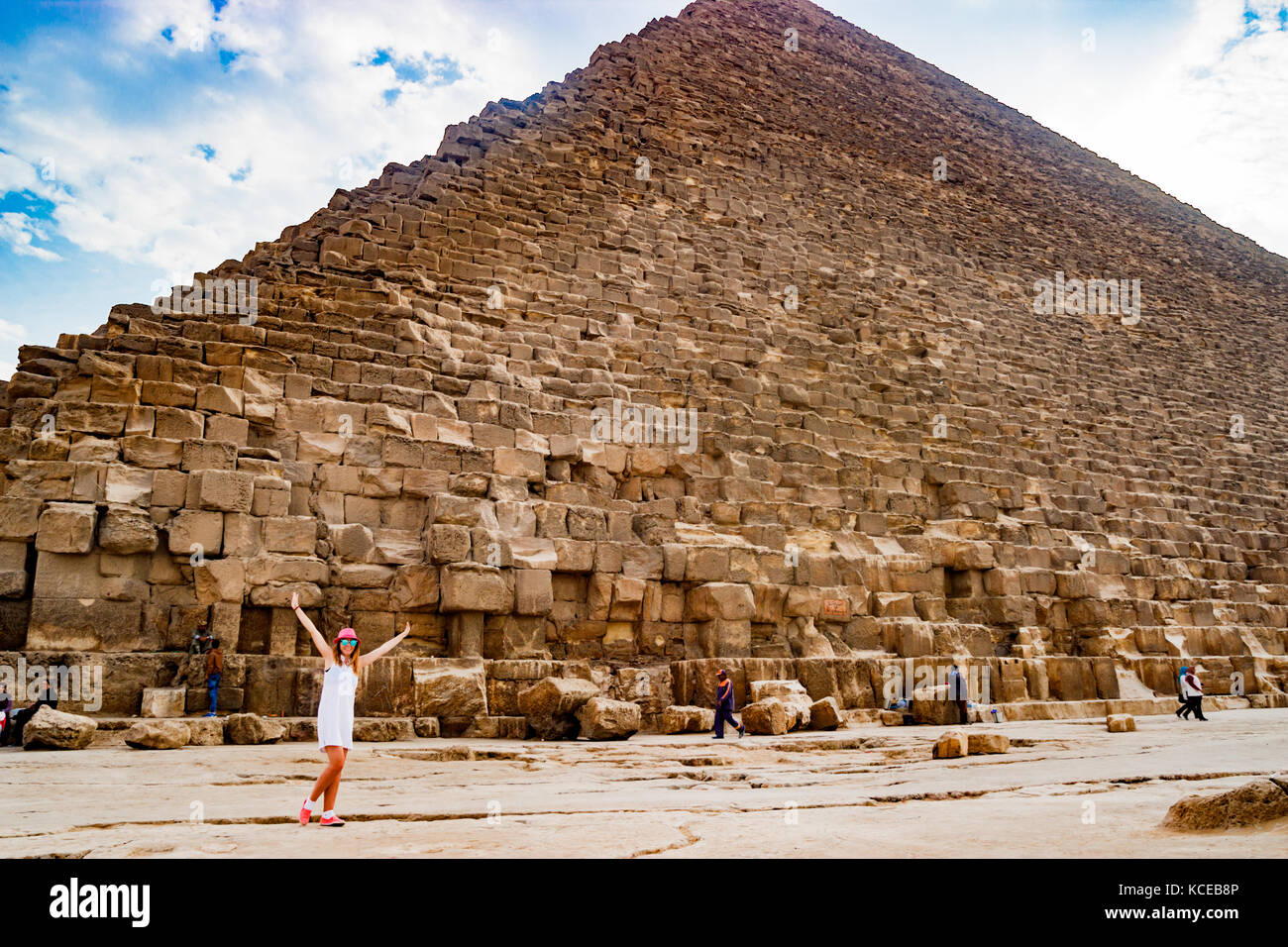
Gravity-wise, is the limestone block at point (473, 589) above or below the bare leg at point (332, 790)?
above

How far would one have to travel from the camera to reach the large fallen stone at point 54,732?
18.7 feet

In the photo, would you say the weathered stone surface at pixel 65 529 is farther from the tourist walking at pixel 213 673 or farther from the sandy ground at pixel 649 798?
the sandy ground at pixel 649 798

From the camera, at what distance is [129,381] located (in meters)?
7.67

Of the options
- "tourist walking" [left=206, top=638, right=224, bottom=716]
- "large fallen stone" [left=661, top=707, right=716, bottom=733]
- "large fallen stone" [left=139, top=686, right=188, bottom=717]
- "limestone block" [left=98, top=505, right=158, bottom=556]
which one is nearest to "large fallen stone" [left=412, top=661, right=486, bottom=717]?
"tourist walking" [left=206, top=638, right=224, bottom=716]

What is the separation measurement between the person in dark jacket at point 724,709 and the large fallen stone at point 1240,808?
446 cm

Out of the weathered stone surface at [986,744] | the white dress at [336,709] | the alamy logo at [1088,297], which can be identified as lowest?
the weathered stone surface at [986,744]

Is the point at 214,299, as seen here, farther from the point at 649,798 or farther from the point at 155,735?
the point at 649,798

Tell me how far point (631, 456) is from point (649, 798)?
5.59 meters

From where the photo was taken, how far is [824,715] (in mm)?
7895

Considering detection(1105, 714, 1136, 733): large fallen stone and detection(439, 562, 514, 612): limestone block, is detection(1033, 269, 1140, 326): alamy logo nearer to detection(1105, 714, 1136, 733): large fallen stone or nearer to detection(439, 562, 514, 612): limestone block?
detection(1105, 714, 1136, 733): large fallen stone

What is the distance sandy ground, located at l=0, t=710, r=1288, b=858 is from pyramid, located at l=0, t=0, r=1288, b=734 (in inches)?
59.5

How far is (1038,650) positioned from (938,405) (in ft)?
13.6

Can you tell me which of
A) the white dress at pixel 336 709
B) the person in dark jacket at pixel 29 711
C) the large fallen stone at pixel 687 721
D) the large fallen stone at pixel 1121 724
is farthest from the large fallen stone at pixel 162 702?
the large fallen stone at pixel 1121 724

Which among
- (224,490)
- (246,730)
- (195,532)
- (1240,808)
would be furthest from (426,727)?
(1240,808)
